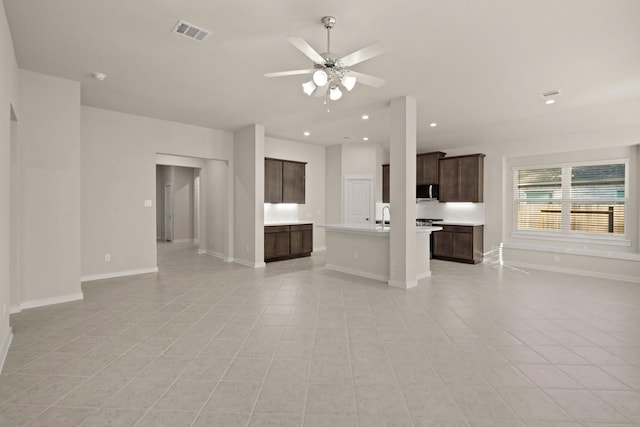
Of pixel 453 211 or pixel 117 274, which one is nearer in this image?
pixel 117 274

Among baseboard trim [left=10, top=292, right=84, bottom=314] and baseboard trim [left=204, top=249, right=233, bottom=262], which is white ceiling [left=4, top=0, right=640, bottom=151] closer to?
baseboard trim [left=10, top=292, right=84, bottom=314]

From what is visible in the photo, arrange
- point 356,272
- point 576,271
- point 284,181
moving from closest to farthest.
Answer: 1. point 356,272
2. point 576,271
3. point 284,181

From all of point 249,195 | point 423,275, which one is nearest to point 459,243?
point 423,275

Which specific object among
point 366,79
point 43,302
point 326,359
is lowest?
point 326,359

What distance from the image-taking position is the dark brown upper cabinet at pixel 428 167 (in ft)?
26.2

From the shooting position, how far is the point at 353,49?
332 cm

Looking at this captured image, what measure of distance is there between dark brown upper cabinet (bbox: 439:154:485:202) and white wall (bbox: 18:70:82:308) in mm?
7380

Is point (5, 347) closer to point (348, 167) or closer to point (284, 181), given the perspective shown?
point (284, 181)

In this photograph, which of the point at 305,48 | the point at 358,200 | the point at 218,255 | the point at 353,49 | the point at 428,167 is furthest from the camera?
the point at 358,200

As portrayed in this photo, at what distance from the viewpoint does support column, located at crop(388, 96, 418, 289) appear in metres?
4.88

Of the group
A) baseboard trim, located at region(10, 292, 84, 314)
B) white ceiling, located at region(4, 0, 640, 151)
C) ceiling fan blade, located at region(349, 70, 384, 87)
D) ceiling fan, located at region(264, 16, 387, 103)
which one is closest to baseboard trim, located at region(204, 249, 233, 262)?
baseboard trim, located at region(10, 292, 84, 314)

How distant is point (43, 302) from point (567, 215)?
9.34 m

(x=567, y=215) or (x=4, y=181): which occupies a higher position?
(x=4, y=181)

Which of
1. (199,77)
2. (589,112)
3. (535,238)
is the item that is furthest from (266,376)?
(535,238)
